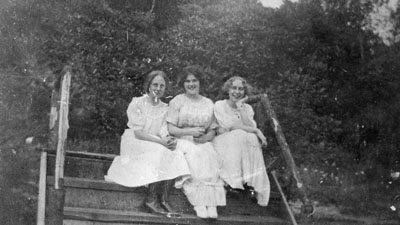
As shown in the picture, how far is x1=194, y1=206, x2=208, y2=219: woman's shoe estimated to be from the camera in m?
4.46

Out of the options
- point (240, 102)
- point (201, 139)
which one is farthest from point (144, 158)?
point (240, 102)

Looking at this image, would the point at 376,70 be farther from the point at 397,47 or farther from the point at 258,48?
the point at 258,48

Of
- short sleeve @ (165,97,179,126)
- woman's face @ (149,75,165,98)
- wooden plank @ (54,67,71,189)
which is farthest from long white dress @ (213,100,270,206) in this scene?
wooden plank @ (54,67,71,189)

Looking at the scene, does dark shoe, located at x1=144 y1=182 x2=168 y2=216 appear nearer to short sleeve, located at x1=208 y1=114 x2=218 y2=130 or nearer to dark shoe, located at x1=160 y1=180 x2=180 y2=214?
dark shoe, located at x1=160 y1=180 x2=180 y2=214

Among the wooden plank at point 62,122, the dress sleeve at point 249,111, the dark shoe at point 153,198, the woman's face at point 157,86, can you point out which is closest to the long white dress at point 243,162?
the dress sleeve at point 249,111

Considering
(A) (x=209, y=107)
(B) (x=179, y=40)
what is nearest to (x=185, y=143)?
(A) (x=209, y=107)

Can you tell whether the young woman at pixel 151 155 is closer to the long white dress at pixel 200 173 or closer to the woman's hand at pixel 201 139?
the long white dress at pixel 200 173

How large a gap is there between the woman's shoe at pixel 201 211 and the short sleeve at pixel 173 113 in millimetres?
916

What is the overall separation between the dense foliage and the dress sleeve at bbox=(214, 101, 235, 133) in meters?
1.58

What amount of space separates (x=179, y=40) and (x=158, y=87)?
240cm

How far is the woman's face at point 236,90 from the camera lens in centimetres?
512

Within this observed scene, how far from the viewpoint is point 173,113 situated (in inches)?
201

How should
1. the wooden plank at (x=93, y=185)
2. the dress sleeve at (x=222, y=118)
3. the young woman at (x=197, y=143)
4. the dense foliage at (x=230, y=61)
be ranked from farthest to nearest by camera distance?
1. the dense foliage at (x=230, y=61)
2. the dress sleeve at (x=222, y=118)
3. the young woman at (x=197, y=143)
4. the wooden plank at (x=93, y=185)

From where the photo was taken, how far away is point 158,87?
4.98 metres
